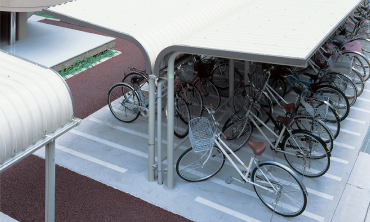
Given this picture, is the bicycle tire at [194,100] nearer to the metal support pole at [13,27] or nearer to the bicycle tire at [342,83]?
the bicycle tire at [342,83]

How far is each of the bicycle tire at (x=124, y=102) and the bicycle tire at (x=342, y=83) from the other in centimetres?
368

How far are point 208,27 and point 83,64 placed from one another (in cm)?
530

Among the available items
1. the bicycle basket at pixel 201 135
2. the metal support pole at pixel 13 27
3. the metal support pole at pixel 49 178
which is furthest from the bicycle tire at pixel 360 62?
the metal support pole at pixel 13 27

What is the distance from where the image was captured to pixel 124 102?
825 centimetres

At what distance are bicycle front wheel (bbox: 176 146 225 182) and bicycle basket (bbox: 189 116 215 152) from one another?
357 mm

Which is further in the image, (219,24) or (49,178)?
(219,24)

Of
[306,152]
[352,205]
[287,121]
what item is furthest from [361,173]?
[287,121]

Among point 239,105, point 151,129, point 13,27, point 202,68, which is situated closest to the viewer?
point 151,129

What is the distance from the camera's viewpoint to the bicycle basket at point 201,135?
608 centimetres

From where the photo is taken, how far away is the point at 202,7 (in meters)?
7.52

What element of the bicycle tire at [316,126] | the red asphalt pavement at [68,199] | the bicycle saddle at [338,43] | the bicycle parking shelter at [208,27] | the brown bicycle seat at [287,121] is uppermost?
the bicycle parking shelter at [208,27]

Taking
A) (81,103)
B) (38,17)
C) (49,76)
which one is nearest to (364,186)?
(49,76)

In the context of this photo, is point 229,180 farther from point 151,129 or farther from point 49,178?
point 49,178

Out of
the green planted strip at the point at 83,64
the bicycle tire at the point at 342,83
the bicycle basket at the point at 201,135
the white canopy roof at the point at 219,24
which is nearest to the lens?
the white canopy roof at the point at 219,24
